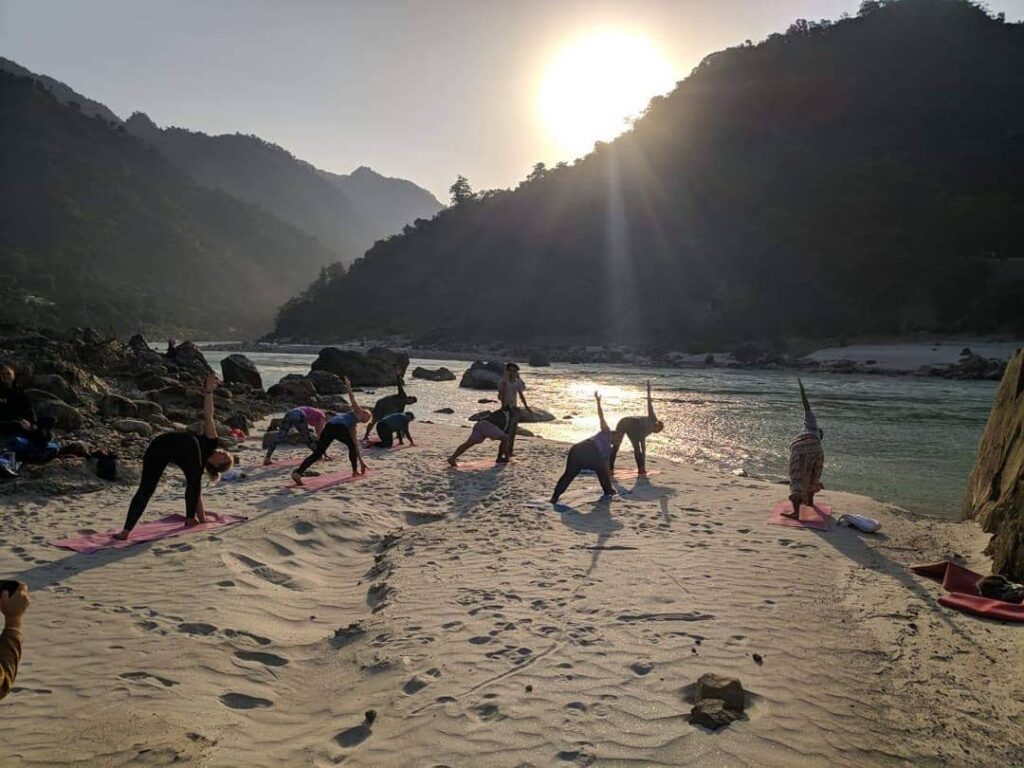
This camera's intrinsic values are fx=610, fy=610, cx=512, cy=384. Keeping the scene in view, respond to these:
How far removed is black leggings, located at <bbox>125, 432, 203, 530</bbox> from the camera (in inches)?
262

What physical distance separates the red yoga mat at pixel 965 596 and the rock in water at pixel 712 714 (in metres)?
3.11

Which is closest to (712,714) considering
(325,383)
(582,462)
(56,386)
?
(582,462)

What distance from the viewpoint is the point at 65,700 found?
12.2 ft

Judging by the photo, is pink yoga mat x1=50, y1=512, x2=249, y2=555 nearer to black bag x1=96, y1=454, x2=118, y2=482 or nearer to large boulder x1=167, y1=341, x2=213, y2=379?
black bag x1=96, y1=454, x2=118, y2=482

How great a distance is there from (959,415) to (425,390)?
79.2ft

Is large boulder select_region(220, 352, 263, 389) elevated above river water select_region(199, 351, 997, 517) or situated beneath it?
elevated above

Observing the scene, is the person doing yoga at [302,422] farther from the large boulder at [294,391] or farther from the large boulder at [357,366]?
the large boulder at [357,366]

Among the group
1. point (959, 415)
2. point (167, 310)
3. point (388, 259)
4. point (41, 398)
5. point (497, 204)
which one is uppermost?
point (497, 204)

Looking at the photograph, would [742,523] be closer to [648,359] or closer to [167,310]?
[648,359]

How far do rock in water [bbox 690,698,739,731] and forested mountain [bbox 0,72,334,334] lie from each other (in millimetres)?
116900

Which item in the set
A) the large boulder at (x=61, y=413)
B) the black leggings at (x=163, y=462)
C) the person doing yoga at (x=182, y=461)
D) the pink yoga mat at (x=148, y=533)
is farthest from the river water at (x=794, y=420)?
the large boulder at (x=61, y=413)

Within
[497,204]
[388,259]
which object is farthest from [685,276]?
[388,259]

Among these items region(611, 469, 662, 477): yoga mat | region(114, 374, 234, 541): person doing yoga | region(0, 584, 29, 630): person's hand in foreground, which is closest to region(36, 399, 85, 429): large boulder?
region(114, 374, 234, 541): person doing yoga

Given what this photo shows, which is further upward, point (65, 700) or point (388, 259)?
Answer: point (388, 259)
